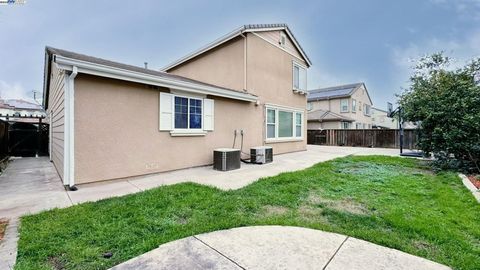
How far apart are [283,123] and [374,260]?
9350 mm

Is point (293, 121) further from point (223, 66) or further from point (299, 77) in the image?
point (223, 66)

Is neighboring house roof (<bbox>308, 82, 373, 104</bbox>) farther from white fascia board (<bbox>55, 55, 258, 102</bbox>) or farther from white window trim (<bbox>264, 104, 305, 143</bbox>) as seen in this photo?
→ white fascia board (<bbox>55, 55, 258, 102</bbox>)

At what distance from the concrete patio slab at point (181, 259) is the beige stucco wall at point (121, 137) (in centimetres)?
367

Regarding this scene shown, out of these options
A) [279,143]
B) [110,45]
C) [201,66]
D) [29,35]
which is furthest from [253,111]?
[110,45]

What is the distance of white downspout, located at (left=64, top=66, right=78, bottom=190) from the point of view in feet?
15.3

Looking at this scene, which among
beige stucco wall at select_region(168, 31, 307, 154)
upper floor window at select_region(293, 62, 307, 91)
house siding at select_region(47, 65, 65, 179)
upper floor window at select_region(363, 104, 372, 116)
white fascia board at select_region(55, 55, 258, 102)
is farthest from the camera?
upper floor window at select_region(363, 104, 372, 116)

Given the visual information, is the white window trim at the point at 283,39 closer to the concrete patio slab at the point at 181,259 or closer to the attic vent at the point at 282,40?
the attic vent at the point at 282,40

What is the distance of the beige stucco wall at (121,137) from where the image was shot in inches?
194

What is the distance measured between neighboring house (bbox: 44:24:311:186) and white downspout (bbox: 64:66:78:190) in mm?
18

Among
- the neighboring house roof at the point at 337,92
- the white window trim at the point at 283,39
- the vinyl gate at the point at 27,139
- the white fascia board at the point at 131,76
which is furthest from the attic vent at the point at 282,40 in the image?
the neighboring house roof at the point at 337,92

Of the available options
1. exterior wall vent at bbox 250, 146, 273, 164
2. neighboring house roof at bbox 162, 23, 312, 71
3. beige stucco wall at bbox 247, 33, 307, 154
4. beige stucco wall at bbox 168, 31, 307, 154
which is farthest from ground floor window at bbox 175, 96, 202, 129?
neighboring house roof at bbox 162, 23, 312, 71

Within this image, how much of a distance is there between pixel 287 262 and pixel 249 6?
1377cm

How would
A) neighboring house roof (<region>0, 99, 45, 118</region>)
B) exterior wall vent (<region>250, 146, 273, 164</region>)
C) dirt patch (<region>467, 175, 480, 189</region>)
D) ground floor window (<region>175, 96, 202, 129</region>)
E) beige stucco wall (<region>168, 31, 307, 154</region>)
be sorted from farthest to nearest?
1. neighboring house roof (<region>0, 99, 45, 118</region>)
2. beige stucco wall (<region>168, 31, 307, 154</region>)
3. exterior wall vent (<region>250, 146, 273, 164</region>)
4. ground floor window (<region>175, 96, 202, 129</region>)
5. dirt patch (<region>467, 175, 480, 189</region>)

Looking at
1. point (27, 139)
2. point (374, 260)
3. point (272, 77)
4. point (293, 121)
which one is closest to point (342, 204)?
point (374, 260)
